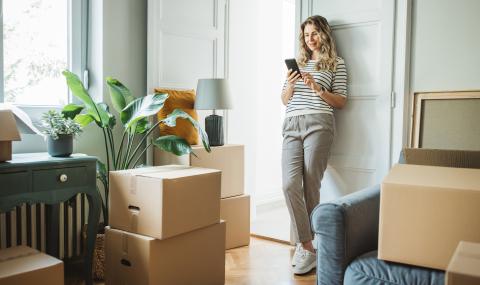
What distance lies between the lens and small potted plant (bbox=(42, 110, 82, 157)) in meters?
2.29

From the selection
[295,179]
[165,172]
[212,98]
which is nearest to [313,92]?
[295,179]

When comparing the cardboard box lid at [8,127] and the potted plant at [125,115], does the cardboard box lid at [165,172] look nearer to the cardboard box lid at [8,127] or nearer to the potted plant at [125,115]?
the potted plant at [125,115]

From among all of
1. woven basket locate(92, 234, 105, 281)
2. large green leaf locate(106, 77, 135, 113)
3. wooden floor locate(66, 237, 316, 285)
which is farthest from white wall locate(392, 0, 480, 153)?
woven basket locate(92, 234, 105, 281)

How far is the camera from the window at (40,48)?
2.61m

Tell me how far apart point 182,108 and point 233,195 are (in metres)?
0.75

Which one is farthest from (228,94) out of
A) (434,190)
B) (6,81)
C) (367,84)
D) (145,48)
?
(434,190)

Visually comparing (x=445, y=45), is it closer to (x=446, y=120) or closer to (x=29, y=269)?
(x=446, y=120)

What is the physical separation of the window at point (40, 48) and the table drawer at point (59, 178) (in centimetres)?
73

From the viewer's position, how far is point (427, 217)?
1.50 m

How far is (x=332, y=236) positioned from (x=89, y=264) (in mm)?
1389

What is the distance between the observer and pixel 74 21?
9.53 feet

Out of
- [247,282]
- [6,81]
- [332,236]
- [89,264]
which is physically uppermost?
[6,81]

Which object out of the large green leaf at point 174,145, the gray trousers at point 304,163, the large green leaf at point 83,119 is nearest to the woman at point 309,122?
the gray trousers at point 304,163

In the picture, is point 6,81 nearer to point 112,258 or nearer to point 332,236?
point 112,258
